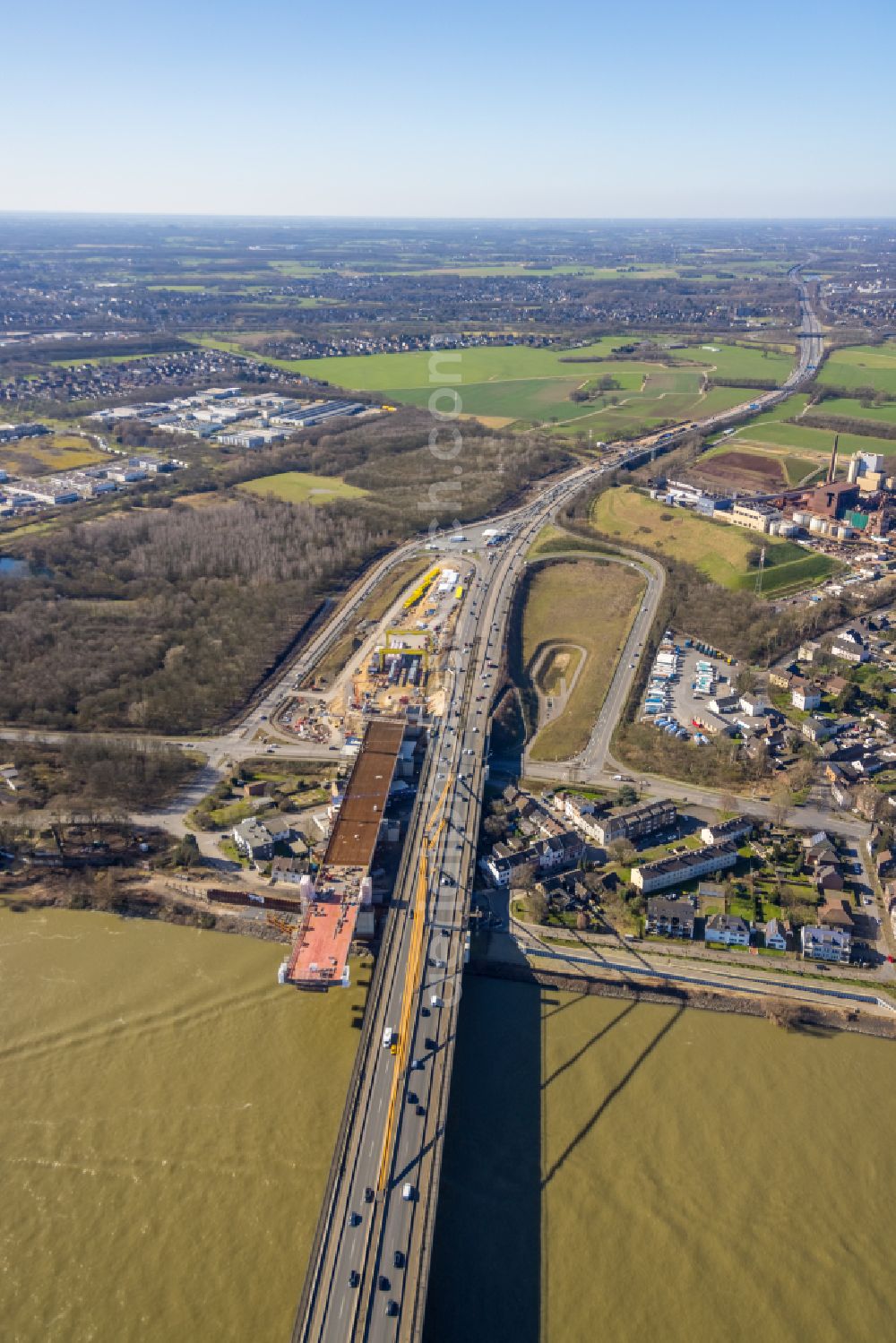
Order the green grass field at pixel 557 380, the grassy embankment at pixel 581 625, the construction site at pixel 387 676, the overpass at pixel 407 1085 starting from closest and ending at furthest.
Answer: the overpass at pixel 407 1085 < the grassy embankment at pixel 581 625 < the construction site at pixel 387 676 < the green grass field at pixel 557 380

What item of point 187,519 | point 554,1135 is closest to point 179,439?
point 187,519

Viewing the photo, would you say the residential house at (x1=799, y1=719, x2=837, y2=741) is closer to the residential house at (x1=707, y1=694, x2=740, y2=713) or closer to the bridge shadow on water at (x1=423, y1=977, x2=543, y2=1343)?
the residential house at (x1=707, y1=694, x2=740, y2=713)

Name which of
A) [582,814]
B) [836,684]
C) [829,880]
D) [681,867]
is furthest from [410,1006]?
[836,684]

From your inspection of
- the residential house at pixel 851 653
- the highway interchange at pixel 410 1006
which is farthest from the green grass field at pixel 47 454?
the residential house at pixel 851 653

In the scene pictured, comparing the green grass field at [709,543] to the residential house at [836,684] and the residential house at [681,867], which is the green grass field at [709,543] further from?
the residential house at [681,867]

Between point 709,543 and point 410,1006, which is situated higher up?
point 709,543

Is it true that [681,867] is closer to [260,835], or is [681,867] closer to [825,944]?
[825,944]

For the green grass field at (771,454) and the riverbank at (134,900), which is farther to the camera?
the green grass field at (771,454)

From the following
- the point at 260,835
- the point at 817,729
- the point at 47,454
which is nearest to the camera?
the point at 260,835
